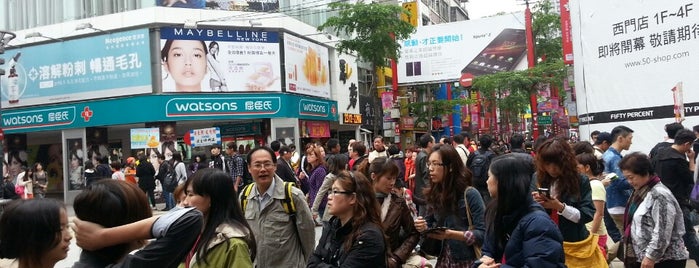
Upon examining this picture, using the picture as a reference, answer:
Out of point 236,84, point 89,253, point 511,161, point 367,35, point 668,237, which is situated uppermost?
point 367,35

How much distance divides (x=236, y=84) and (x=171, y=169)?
7021mm

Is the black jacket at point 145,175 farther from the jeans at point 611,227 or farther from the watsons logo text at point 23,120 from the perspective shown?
the jeans at point 611,227

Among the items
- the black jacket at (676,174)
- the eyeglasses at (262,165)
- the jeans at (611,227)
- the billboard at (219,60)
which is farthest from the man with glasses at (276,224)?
the billboard at (219,60)

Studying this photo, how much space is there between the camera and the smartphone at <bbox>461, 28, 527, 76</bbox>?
25672mm

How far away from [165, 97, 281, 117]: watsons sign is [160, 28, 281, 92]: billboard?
389 millimetres

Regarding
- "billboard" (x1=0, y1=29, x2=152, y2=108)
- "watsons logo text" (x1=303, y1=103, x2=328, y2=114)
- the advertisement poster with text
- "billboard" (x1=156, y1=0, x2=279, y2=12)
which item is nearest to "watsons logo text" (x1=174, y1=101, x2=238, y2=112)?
"billboard" (x1=0, y1=29, x2=152, y2=108)

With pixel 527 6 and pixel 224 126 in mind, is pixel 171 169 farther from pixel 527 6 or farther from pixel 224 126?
pixel 527 6

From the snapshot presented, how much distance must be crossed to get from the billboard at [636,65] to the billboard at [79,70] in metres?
14.1

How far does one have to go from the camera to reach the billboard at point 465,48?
25.7 m

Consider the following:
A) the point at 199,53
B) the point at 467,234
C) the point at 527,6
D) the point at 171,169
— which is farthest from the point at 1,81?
the point at 467,234

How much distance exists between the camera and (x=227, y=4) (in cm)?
2203

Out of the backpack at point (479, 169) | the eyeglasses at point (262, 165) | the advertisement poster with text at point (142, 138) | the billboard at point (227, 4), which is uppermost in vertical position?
the billboard at point (227, 4)

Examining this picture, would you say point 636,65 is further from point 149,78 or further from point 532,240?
point 149,78

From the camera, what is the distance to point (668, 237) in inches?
164
